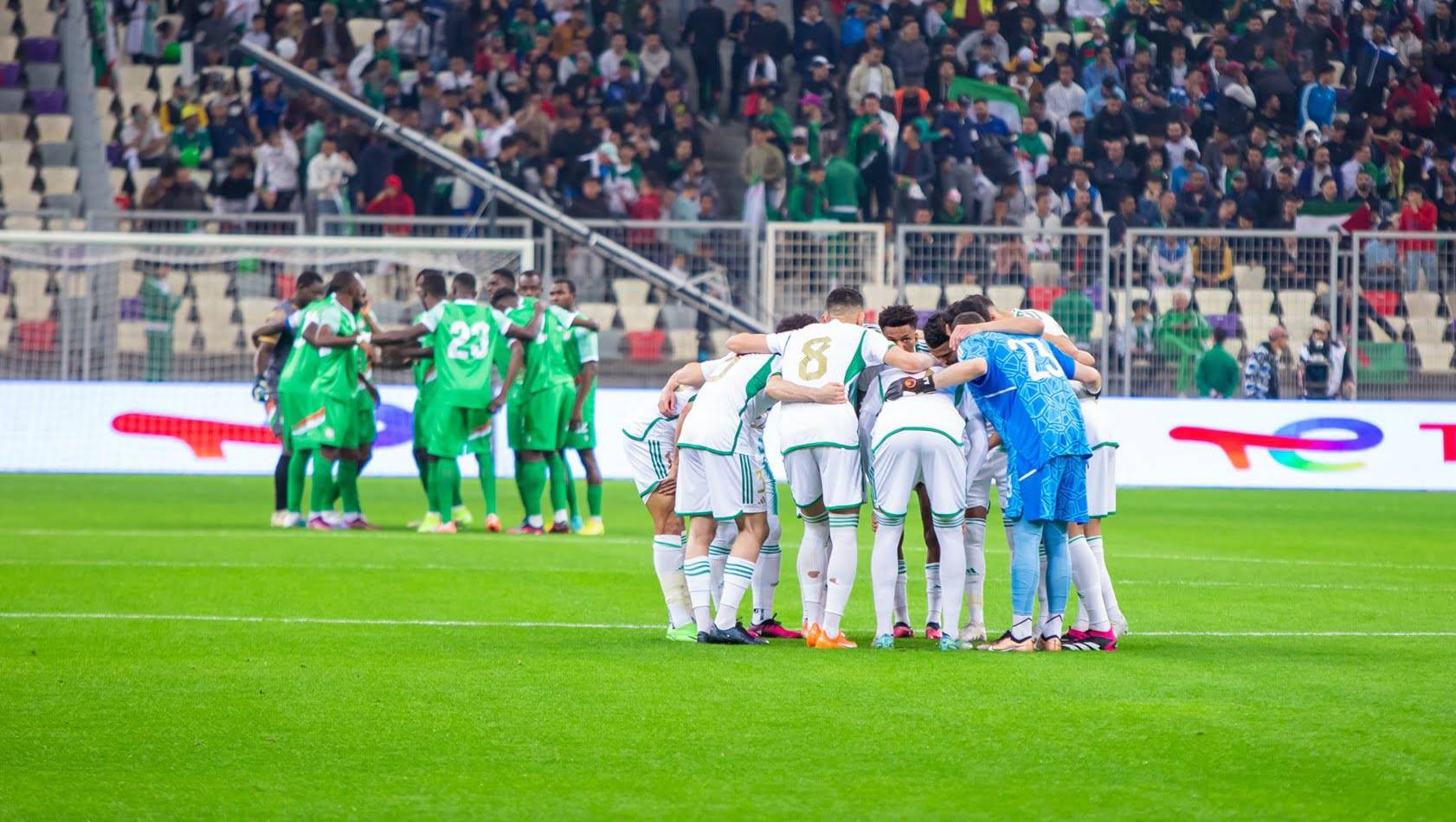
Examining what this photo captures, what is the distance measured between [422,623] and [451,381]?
18.2ft

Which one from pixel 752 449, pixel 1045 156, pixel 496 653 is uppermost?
pixel 1045 156

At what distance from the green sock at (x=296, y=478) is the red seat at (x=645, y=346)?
6.76 metres

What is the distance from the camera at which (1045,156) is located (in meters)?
25.3

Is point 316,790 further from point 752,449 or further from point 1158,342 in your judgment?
point 1158,342

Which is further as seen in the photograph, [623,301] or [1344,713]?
[623,301]

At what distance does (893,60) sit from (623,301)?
6.57 m

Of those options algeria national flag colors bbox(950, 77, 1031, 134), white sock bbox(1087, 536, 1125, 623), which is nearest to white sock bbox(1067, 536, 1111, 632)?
white sock bbox(1087, 536, 1125, 623)

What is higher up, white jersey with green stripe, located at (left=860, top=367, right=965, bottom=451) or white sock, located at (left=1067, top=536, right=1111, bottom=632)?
white jersey with green stripe, located at (left=860, top=367, right=965, bottom=451)

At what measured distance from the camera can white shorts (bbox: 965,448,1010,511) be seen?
32.4 feet

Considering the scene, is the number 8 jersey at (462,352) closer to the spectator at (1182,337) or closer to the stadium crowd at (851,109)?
the stadium crowd at (851,109)

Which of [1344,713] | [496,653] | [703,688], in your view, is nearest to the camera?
[1344,713]

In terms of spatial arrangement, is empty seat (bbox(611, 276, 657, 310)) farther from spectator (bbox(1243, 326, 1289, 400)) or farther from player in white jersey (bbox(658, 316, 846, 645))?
player in white jersey (bbox(658, 316, 846, 645))

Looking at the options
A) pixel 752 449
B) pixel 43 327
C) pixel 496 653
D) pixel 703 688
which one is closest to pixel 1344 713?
pixel 703 688

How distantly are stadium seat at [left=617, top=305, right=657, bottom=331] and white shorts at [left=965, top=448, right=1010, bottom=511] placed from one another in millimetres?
12918
